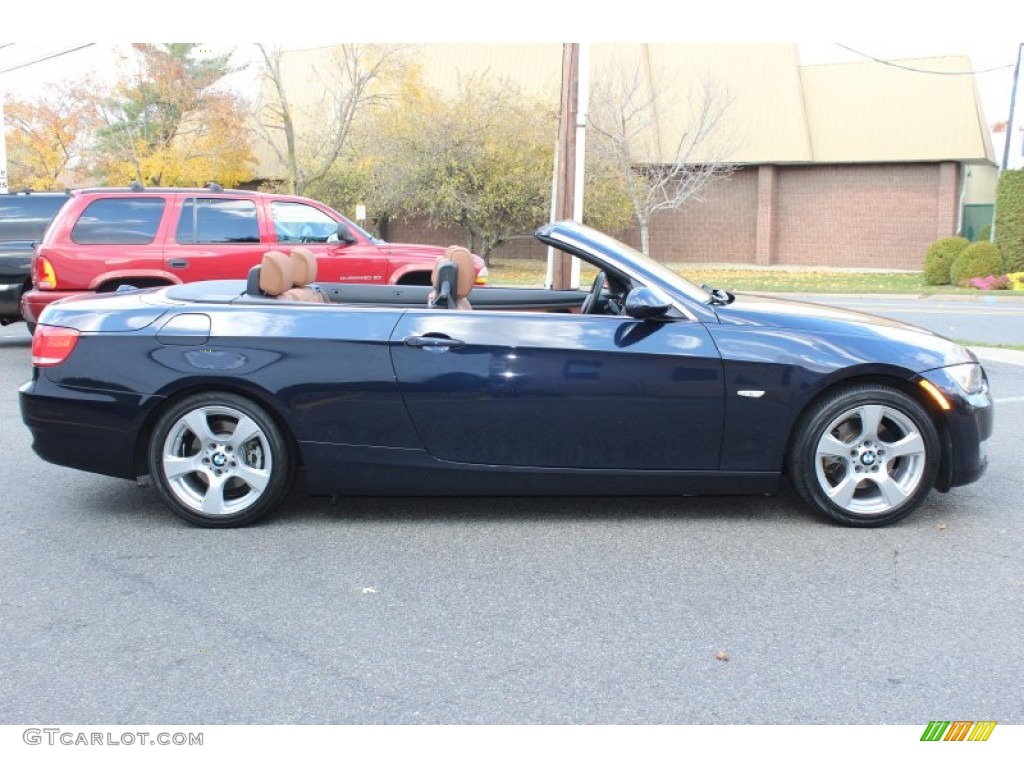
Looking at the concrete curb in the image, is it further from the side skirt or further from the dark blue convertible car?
the side skirt

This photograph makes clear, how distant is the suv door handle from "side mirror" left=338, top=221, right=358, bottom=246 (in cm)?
640

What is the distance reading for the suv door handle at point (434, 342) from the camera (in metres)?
5.12

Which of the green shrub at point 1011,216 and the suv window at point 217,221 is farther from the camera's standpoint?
the green shrub at point 1011,216

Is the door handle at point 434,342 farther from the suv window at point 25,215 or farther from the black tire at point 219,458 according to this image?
the suv window at point 25,215

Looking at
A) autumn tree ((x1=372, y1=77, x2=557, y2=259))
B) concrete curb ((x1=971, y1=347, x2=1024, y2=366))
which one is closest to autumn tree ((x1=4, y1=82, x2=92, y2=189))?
autumn tree ((x1=372, y1=77, x2=557, y2=259))

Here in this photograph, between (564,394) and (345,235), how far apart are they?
6741 millimetres

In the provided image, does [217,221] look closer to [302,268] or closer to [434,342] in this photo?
[302,268]

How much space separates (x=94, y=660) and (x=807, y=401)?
339cm

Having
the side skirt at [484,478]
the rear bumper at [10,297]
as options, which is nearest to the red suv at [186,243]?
the rear bumper at [10,297]

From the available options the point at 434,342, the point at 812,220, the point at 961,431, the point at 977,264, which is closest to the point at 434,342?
the point at 434,342

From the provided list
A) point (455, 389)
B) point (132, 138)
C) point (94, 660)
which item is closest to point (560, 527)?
point (455, 389)

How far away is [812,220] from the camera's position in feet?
121

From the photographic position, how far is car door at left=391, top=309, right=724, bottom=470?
508 cm

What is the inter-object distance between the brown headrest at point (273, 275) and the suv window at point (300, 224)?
5692 millimetres
